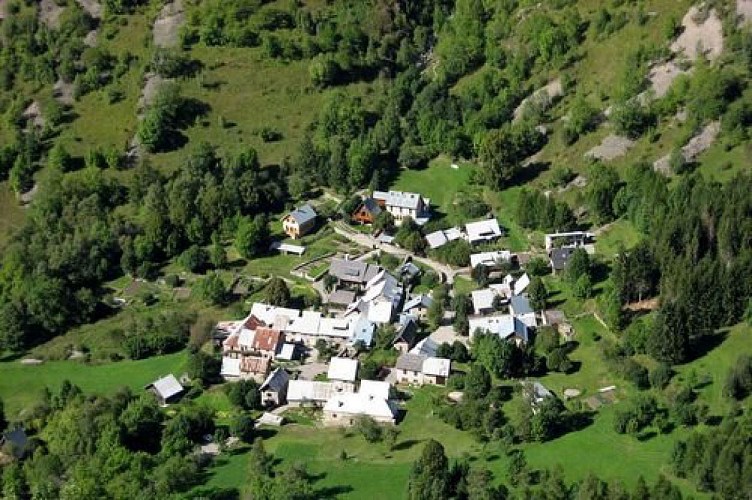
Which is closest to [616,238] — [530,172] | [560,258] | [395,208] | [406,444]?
[560,258]

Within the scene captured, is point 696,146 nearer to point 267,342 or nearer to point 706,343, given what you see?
point 706,343

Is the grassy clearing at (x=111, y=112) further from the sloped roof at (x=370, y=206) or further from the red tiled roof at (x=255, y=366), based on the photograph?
the red tiled roof at (x=255, y=366)

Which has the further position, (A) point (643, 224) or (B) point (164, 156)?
(B) point (164, 156)

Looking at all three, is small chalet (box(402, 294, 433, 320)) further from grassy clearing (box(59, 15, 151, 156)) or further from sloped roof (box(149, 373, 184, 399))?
grassy clearing (box(59, 15, 151, 156))

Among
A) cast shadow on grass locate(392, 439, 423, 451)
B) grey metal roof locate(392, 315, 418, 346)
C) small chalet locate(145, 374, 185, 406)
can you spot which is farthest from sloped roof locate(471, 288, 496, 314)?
small chalet locate(145, 374, 185, 406)

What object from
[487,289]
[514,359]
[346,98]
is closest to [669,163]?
[487,289]

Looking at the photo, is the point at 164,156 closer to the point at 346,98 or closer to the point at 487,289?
the point at 346,98

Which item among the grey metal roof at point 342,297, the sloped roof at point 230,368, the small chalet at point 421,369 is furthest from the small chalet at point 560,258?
the sloped roof at point 230,368
